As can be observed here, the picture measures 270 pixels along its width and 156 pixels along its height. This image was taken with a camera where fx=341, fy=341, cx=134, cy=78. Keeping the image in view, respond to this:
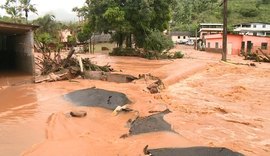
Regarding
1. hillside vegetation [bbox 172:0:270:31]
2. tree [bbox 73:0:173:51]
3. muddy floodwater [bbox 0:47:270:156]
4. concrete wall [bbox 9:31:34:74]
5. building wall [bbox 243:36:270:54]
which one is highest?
hillside vegetation [bbox 172:0:270:31]

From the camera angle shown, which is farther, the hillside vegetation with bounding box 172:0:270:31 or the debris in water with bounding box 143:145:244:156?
the hillside vegetation with bounding box 172:0:270:31

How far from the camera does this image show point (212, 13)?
3780 inches

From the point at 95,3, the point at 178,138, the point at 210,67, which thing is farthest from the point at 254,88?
the point at 95,3

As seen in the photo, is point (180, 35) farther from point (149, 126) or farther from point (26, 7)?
point (149, 126)

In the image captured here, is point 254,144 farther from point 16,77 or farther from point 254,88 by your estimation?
point 16,77

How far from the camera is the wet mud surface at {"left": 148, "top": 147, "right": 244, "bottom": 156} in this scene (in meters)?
6.64

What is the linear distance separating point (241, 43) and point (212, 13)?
49.4m

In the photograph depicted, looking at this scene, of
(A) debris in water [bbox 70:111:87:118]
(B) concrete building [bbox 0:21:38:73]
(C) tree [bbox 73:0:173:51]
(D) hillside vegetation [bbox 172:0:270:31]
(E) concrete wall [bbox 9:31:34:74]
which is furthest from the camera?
(D) hillside vegetation [bbox 172:0:270:31]

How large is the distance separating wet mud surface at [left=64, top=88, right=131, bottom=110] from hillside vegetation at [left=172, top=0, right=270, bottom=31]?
7768 centimetres

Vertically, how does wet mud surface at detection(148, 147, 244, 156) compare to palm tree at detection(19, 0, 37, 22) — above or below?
below

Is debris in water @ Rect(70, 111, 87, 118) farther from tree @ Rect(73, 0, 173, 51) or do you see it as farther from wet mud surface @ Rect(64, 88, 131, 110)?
tree @ Rect(73, 0, 173, 51)

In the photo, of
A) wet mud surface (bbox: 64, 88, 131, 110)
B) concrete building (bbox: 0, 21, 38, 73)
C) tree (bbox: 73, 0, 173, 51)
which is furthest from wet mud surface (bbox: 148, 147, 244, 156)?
tree (bbox: 73, 0, 173, 51)

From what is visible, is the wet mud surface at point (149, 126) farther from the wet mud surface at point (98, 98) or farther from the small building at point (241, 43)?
the small building at point (241, 43)

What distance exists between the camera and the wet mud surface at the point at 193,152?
664cm
